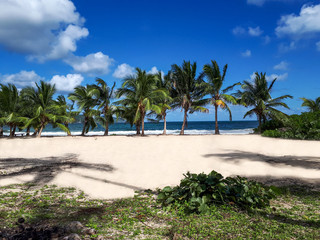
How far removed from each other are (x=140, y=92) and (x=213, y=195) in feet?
Answer: 58.7

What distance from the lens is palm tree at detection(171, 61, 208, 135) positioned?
78.4ft

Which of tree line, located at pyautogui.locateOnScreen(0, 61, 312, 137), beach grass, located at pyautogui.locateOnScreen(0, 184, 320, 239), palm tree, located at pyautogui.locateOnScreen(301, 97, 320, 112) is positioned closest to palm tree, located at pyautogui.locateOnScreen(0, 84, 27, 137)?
tree line, located at pyautogui.locateOnScreen(0, 61, 312, 137)

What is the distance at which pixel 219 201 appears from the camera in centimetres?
374

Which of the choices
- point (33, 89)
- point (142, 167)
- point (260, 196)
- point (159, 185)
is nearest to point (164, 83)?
point (33, 89)

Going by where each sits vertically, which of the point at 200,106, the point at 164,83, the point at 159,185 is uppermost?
the point at 164,83

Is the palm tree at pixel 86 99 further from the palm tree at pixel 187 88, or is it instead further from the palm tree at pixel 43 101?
the palm tree at pixel 187 88

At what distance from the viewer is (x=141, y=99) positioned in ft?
69.0

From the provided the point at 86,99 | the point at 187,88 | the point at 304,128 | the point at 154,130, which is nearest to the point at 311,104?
the point at 304,128

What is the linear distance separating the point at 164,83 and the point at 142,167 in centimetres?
1877

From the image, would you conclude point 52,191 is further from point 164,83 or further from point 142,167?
point 164,83

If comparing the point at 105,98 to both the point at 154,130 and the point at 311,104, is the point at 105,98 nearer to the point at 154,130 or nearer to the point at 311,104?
the point at 311,104

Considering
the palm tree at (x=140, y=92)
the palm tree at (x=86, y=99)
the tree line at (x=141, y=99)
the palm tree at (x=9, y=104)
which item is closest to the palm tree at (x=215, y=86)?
the tree line at (x=141, y=99)

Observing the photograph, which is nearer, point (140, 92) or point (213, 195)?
point (213, 195)

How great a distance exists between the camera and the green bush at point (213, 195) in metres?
3.64
